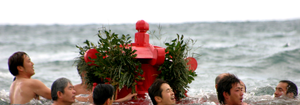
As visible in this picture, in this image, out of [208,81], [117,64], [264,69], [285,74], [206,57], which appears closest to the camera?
[117,64]

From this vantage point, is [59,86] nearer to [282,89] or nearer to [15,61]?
[15,61]

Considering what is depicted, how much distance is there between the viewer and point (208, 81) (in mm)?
9016

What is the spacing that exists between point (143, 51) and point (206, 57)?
32.5 ft

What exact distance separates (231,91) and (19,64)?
306 cm

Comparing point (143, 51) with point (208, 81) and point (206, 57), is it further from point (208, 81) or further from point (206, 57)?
point (206, 57)

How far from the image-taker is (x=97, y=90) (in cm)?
355

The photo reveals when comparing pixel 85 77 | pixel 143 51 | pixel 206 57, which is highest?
pixel 143 51

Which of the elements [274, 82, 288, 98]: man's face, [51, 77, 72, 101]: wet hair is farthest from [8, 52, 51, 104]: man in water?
[274, 82, 288, 98]: man's face

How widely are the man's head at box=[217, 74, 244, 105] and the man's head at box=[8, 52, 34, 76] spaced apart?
9.32 feet

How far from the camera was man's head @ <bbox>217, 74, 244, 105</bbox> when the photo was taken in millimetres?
3908

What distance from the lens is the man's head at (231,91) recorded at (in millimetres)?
3908

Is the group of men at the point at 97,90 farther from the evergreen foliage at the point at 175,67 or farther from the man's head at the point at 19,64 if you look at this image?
the evergreen foliage at the point at 175,67

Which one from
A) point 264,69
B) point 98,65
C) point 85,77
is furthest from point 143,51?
point 264,69

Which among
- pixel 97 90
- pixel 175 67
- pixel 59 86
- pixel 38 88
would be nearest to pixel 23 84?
pixel 38 88
